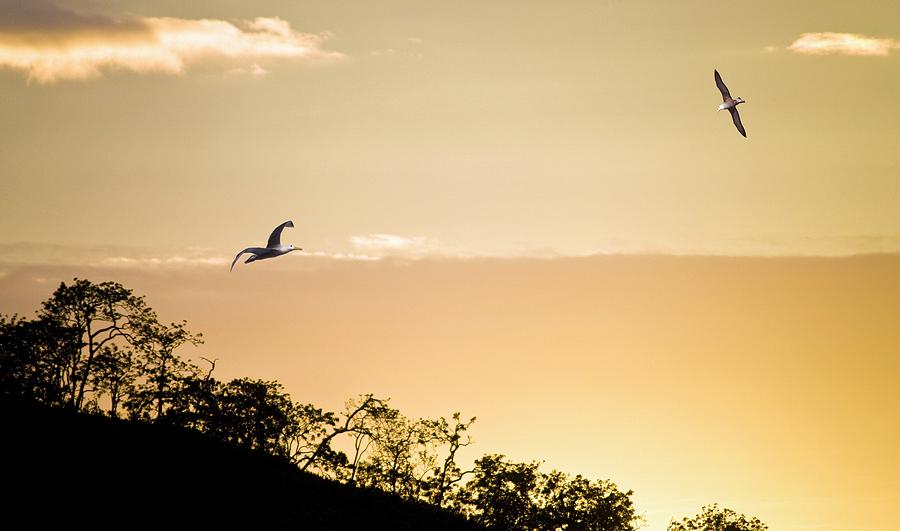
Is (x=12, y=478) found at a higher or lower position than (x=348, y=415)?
lower

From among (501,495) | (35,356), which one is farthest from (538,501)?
(35,356)

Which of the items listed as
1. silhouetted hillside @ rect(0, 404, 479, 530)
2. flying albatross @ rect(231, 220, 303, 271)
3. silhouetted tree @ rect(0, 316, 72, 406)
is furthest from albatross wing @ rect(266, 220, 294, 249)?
silhouetted tree @ rect(0, 316, 72, 406)

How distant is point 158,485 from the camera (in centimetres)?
7112

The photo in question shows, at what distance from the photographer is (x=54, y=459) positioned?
6962cm

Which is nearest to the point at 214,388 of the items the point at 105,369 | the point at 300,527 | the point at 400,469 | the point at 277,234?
the point at 105,369

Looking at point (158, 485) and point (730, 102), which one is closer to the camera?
point (730, 102)

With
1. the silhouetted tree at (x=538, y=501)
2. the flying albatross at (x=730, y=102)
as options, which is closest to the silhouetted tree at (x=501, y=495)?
the silhouetted tree at (x=538, y=501)

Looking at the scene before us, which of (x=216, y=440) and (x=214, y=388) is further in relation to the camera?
(x=214, y=388)

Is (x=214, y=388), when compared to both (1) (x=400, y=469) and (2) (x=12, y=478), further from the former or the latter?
(2) (x=12, y=478)

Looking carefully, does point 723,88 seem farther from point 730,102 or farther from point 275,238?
point 275,238

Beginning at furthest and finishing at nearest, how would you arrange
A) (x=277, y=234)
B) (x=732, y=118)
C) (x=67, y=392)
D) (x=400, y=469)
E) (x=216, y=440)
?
(x=400, y=469) < (x=67, y=392) < (x=216, y=440) < (x=732, y=118) < (x=277, y=234)

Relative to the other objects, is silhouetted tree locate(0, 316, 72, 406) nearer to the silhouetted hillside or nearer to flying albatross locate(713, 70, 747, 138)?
the silhouetted hillside

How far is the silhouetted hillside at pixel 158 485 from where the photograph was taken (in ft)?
212

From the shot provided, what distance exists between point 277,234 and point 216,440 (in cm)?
3750
